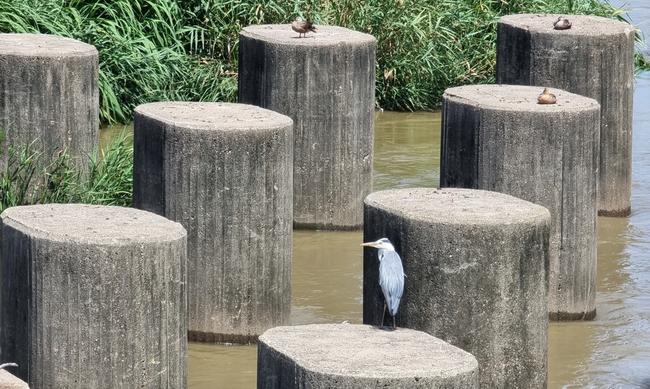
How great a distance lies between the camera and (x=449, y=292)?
6.03m

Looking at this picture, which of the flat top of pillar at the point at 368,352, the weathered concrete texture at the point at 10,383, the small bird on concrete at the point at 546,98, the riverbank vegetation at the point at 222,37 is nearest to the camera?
the weathered concrete texture at the point at 10,383

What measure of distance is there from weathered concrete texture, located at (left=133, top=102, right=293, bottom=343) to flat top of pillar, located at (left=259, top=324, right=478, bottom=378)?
144 centimetres

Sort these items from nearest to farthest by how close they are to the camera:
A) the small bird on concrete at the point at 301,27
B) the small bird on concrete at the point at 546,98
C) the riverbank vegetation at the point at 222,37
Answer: the small bird on concrete at the point at 546,98 → the small bird on concrete at the point at 301,27 → the riverbank vegetation at the point at 222,37

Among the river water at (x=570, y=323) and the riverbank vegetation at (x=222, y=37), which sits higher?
the riverbank vegetation at (x=222, y=37)

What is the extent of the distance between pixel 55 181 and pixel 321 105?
66.2 inches

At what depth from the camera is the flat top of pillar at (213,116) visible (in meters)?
6.98

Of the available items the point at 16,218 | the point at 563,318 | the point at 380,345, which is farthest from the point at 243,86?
the point at 380,345

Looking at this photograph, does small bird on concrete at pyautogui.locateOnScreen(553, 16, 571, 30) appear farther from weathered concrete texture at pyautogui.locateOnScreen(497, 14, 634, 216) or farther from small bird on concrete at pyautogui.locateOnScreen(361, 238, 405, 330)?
small bird on concrete at pyautogui.locateOnScreen(361, 238, 405, 330)

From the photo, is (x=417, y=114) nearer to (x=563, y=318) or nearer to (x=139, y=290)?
(x=563, y=318)

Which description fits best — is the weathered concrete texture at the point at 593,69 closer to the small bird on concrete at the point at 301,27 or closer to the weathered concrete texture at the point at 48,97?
the small bird on concrete at the point at 301,27

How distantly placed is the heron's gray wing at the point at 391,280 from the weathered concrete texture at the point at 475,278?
0.79ft

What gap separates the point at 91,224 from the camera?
6.06 m

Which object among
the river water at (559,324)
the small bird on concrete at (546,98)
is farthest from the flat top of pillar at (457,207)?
the small bird on concrete at (546,98)

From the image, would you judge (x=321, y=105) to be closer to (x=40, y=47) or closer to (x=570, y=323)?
(x=40, y=47)
